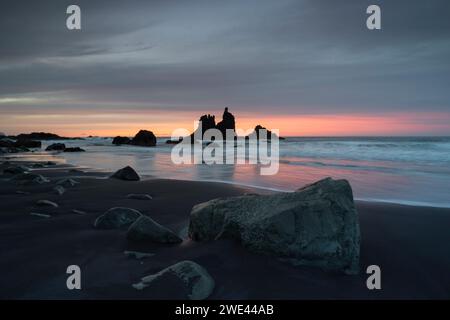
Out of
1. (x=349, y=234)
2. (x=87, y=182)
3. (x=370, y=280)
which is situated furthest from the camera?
(x=87, y=182)

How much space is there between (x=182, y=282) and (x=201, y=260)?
1.92 ft

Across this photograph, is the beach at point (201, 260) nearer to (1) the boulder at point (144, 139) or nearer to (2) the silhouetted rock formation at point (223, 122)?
(1) the boulder at point (144, 139)

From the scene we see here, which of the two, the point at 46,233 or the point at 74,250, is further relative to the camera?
the point at 46,233

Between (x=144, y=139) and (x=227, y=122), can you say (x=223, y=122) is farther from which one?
(x=144, y=139)

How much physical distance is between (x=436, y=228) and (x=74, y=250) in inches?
186

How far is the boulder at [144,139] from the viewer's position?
155 feet

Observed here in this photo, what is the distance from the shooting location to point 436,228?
16.8 ft

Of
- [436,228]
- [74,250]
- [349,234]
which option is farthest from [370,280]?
[74,250]

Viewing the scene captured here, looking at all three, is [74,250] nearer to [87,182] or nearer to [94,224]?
[94,224]

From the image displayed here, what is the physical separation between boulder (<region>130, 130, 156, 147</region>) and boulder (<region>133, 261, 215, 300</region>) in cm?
Result: 4473

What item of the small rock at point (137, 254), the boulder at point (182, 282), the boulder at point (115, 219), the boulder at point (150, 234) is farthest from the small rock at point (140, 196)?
the boulder at point (182, 282)

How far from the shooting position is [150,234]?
4352mm

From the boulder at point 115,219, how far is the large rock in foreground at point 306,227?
1.59 meters

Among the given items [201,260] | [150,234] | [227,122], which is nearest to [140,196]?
[150,234]
